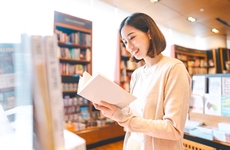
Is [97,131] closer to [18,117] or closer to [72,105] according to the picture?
[72,105]

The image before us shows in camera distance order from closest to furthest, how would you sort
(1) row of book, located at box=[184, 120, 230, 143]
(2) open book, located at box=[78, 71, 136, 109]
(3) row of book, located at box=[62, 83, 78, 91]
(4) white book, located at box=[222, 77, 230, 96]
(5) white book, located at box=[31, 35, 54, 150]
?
(5) white book, located at box=[31, 35, 54, 150] < (2) open book, located at box=[78, 71, 136, 109] < (1) row of book, located at box=[184, 120, 230, 143] < (4) white book, located at box=[222, 77, 230, 96] < (3) row of book, located at box=[62, 83, 78, 91]

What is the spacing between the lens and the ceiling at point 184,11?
9.30 feet

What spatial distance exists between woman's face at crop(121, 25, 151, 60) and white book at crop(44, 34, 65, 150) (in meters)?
0.56

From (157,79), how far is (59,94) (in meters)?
0.54

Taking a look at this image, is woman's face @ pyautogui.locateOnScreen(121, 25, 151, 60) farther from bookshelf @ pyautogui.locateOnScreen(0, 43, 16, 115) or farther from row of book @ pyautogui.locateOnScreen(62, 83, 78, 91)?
row of book @ pyautogui.locateOnScreen(62, 83, 78, 91)

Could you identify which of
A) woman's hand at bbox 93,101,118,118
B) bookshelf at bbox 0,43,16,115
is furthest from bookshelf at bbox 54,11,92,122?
bookshelf at bbox 0,43,16,115

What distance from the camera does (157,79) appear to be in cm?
74

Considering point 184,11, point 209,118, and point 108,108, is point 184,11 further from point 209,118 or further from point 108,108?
point 108,108

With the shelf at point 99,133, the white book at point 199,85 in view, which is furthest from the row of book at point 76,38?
the white book at point 199,85

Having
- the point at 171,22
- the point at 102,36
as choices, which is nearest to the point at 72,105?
the point at 102,36

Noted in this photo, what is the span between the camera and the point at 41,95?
0.30 m

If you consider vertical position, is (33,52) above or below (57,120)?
above

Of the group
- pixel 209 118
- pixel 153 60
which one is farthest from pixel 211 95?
pixel 153 60

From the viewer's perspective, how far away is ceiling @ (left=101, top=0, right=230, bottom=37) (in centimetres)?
283
